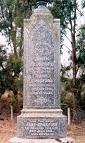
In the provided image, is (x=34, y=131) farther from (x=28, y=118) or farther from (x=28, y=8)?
(x=28, y=8)

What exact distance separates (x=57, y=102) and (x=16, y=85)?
11372 millimetres

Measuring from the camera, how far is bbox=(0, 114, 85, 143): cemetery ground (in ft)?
55.0

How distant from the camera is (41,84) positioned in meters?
11.7

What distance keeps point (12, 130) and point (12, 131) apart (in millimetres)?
297

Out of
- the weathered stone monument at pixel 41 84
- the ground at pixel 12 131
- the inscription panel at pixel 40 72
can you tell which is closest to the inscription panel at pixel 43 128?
the weathered stone monument at pixel 41 84

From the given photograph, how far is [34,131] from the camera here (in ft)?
37.7

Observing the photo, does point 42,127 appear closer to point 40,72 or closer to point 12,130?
point 40,72

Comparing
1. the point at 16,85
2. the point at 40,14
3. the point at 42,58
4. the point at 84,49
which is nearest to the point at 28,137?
the point at 42,58

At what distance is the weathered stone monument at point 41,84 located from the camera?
1155cm

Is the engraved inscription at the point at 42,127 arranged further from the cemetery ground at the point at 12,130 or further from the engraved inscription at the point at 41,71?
the cemetery ground at the point at 12,130

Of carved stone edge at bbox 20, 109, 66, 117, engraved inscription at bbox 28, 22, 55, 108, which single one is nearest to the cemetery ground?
carved stone edge at bbox 20, 109, 66, 117

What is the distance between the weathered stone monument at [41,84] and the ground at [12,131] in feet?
14.5

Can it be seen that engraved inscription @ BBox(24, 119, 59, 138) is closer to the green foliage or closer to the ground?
the ground

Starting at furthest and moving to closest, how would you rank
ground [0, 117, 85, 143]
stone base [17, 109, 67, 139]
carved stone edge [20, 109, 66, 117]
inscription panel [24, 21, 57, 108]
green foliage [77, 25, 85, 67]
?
green foliage [77, 25, 85, 67] → ground [0, 117, 85, 143] → inscription panel [24, 21, 57, 108] → carved stone edge [20, 109, 66, 117] → stone base [17, 109, 67, 139]
